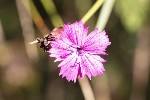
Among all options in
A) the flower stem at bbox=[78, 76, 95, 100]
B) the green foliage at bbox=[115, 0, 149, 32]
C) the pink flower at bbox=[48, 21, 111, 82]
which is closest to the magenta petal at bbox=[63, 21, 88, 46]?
the pink flower at bbox=[48, 21, 111, 82]

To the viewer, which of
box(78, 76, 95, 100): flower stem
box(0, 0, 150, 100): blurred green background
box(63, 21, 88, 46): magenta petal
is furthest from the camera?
box(0, 0, 150, 100): blurred green background

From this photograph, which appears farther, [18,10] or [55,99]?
[55,99]

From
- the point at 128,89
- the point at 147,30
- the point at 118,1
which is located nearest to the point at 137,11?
the point at 118,1

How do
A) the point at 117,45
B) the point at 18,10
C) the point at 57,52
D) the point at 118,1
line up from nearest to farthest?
the point at 57,52
the point at 118,1
the point at 18,10
the point at 117,45

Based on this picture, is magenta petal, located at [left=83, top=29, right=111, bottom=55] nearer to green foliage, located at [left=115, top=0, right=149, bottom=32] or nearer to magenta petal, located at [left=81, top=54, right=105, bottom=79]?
magenta petal, located at [left=81, top=54, right=105, bottom=79]

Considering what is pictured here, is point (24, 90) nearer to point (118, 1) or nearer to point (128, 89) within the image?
point (128, 89)

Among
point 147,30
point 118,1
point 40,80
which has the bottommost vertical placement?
point 40,80
